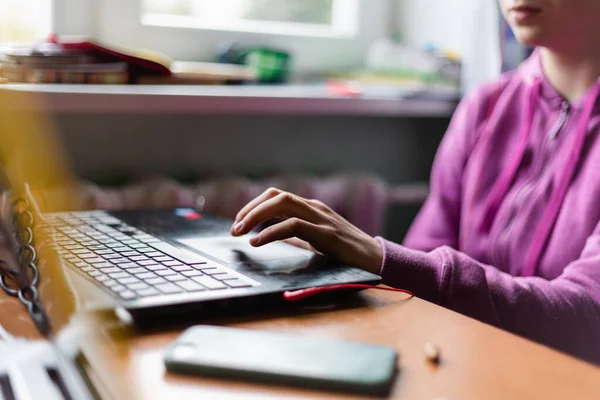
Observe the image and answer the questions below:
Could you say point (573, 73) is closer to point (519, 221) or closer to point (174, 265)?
point (519, 221)

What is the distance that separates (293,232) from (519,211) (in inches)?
18.7

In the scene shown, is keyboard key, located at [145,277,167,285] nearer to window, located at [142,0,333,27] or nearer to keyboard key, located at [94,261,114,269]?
keyboard key, located at [94,261,114,269]

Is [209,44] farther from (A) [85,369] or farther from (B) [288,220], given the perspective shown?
(A) [85,369]

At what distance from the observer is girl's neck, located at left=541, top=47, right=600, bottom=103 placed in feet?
3.64

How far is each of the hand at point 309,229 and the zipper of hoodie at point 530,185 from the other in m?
0.40

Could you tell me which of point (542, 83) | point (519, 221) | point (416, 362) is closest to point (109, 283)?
point (416, 362)

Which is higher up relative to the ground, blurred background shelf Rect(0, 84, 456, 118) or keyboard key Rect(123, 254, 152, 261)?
blurred background shelf Rect(0, 84, 456, 118)

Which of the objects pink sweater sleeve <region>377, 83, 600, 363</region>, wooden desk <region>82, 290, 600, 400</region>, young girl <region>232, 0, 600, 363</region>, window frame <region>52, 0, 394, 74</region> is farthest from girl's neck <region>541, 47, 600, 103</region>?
window frame <region>52, 0, 394, 74</region>

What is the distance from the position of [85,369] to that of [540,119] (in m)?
0.87

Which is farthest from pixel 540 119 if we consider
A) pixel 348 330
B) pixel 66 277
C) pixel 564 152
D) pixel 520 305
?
pixel 66 277

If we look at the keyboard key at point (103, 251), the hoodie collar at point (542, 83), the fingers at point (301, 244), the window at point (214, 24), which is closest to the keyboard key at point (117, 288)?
the keyboard key at point (103, 251)

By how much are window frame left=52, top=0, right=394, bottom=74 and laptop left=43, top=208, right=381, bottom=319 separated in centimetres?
82

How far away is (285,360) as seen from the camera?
467 mm

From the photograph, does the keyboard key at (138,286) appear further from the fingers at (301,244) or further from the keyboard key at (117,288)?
the fingers at (301,244)
